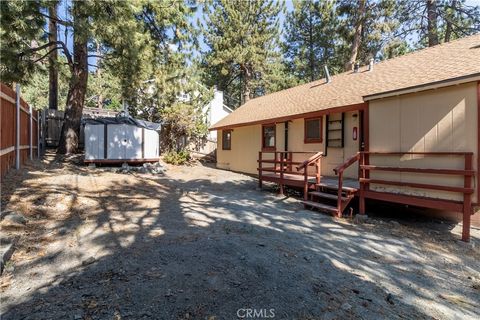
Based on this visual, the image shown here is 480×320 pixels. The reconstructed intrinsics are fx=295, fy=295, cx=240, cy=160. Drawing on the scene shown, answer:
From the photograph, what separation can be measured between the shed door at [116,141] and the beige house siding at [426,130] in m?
8.98

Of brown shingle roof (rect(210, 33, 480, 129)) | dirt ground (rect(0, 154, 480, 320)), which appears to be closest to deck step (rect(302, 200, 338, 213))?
dirt ground (rect(0, 154, 480, 320))

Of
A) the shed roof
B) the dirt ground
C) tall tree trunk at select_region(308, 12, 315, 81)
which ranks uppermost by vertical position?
tall tree trunk at select_region(308, 12, 315, 81)

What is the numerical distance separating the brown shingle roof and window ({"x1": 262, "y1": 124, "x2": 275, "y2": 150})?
0.46 m

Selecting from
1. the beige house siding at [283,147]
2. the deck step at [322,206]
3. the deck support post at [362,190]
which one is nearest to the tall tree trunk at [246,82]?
the beige house siding at [283,147]

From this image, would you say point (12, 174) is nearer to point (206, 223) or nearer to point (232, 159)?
point (206, 223)

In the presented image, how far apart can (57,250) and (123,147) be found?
8437mm

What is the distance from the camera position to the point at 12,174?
6.74 m

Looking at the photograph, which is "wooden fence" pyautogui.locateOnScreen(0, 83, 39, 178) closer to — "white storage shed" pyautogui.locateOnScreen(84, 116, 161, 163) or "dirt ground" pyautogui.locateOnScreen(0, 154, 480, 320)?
"dirt ground" pyautogui.locateOnScreen(0, 154, 480, 320)

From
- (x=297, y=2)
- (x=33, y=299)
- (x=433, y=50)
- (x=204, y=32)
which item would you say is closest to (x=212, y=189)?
(x=33, y=299)

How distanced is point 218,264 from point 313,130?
24.4 ft

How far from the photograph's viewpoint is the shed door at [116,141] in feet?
37.1

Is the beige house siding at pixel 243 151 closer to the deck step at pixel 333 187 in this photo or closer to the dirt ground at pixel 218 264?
the deck step at pixel 333 187

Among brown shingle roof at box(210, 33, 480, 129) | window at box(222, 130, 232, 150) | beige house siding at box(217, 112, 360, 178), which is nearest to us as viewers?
brown shingle roof at box(210, 33, 480, 129)

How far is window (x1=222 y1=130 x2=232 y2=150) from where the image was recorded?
15.4 meters
